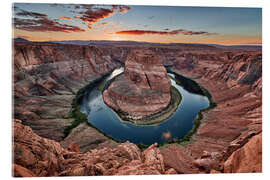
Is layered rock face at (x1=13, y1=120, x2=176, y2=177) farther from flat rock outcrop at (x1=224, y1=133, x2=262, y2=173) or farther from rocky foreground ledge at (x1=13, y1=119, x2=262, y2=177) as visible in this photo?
flat rock outcrop at (x1=224, y1=133, x2=262, y2=173)

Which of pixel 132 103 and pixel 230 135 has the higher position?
pixel 132 103

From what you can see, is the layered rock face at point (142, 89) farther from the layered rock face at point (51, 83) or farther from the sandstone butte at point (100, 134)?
the layered rock face at point (51, 83)

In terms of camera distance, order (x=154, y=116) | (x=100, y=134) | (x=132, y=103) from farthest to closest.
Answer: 1. (x=132, y=103)
2. (x=154, y=116)
3. (x=100, y=134)

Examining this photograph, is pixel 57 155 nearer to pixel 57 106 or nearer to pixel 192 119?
pixel 57 106

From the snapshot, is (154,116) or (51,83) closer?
(154,116)

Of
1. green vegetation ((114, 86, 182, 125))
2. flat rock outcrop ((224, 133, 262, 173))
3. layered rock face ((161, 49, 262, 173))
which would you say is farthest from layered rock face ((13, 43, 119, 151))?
flat rock outcrop ((224, 133, 262, 173))

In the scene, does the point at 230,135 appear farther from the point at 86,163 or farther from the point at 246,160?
the point at 86,163

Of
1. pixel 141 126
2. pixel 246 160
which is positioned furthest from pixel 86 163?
pixel 141 126
